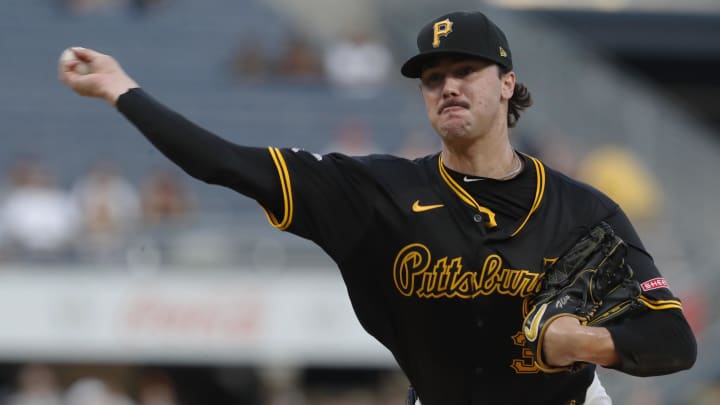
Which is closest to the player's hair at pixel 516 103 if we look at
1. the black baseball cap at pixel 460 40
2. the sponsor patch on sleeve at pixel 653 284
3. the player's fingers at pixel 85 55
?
the black baseball cap at pixel 460 40

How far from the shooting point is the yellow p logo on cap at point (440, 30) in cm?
475

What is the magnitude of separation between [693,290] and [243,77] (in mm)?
7322

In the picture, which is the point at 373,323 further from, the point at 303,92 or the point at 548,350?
the point at 303,92

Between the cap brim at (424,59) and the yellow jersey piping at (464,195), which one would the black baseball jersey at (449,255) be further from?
the cap brim at (424,59)

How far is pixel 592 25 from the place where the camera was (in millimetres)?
22797

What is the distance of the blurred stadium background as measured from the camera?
1404cm

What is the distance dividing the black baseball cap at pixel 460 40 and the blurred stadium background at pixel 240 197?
8.76m

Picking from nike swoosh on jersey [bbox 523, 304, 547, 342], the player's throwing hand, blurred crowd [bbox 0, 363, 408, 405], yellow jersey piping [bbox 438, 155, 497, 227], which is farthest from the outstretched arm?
blurred crowd [bbox 0, 363, 408, 405]

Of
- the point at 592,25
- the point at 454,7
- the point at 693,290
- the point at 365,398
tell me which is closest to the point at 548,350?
the point at 693,290

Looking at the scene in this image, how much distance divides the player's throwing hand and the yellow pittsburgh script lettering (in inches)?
43.4

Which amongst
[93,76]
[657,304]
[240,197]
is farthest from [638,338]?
[240,197]

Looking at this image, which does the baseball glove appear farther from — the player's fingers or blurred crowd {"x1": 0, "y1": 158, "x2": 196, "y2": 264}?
blurred crowd {"x1": 0, "y1": 158, "x2": 196, "y2": 264}

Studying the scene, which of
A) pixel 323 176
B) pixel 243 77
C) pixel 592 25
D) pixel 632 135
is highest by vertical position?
pixel 592 25

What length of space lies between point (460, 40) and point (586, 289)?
92 cm
